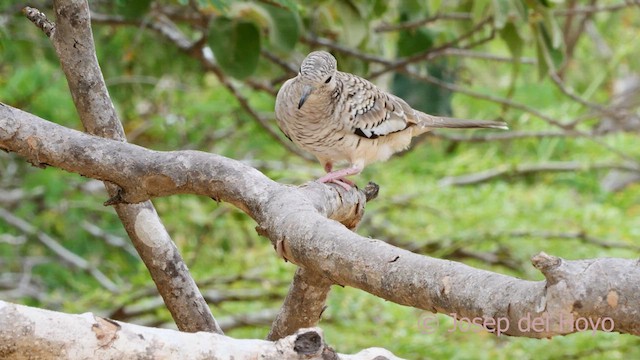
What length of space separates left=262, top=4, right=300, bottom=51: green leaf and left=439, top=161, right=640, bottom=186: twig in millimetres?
2226

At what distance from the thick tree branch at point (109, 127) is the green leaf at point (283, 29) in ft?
4.65

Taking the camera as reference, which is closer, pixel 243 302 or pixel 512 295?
pixel 512 295

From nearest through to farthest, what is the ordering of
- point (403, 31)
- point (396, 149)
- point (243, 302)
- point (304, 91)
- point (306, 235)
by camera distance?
point (306, 235), point (304, 91), point (396, 149), point (403, 31), point (243, 302)

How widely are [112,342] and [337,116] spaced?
7.18 ft

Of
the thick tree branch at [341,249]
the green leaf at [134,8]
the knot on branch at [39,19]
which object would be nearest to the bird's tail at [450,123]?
the green leaf at [134,8]

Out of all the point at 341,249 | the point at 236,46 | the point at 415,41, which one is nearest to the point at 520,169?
the point at 415,41

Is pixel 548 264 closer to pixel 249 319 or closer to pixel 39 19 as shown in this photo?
pixel 39 19

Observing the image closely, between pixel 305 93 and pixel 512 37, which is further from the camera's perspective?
pixel 512 37

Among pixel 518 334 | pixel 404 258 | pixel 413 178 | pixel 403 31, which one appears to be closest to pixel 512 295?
pixel 518 334

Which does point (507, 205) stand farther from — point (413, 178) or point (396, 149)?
point (396, 149)

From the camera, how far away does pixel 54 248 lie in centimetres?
634

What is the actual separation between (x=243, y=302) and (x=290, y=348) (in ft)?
13.3

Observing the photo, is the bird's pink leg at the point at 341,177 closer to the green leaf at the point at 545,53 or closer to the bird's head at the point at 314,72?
the bird's head at the point at 314,72

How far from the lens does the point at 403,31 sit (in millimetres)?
5230
